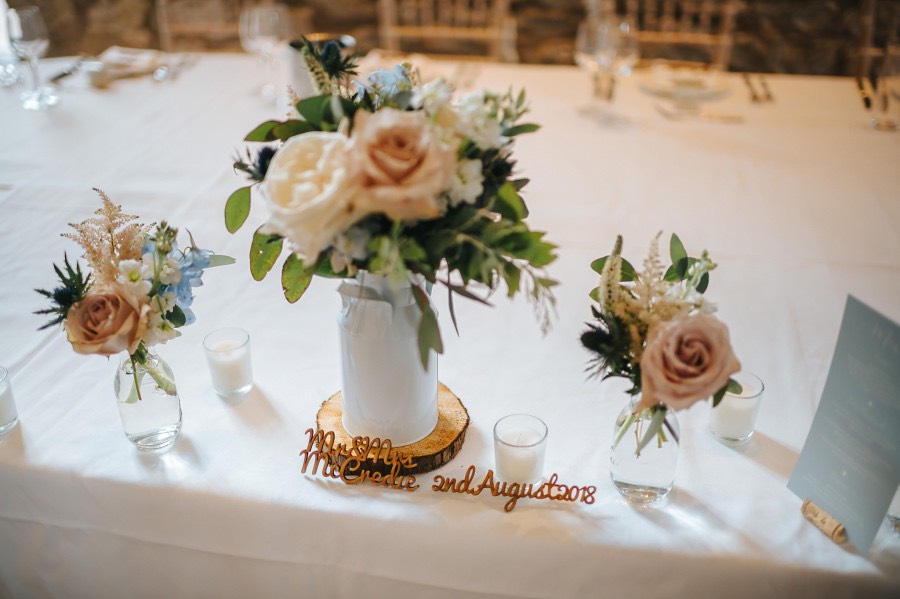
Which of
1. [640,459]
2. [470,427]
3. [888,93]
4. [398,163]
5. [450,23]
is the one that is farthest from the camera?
[450,23]

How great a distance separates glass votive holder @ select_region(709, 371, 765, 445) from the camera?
0.94 meters

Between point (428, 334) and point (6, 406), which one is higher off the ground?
point (428, 334)

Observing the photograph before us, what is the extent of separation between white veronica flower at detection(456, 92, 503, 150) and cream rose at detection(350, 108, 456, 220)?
0.04 meters

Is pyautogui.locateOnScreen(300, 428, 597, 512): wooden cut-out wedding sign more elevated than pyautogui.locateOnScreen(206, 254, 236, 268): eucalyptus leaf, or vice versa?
pyautogui.locateOnScreen(206, 254, 236, 268): eucalyptus leaf

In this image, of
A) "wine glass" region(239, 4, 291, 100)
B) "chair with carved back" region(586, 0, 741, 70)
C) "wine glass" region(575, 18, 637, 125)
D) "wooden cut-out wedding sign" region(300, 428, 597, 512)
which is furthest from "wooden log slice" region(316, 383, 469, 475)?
"chair with carved back" region(586, 0, 741, 70)

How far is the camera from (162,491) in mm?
889

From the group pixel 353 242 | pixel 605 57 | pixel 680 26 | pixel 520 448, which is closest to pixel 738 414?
pixel 520 448

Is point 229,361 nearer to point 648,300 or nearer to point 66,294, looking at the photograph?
point 66,294

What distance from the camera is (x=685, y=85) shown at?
214 cm

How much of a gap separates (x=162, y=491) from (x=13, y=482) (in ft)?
0.62

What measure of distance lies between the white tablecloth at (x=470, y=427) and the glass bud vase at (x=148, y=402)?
0.02 m

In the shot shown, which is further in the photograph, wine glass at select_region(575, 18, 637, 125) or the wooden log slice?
wine glass at select_region(575, 18, 637, 125)

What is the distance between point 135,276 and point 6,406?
0.30 m

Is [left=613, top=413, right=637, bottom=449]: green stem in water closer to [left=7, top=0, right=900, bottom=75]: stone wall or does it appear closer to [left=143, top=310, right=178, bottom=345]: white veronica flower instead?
[left=143, top=310, right=178, bottom=345]: white veronica flower
